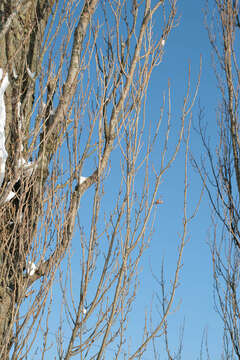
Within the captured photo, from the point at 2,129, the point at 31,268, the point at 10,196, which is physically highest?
the point at 2,129

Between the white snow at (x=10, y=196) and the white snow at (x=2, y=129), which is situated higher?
the white snow at (x=2, y=129)

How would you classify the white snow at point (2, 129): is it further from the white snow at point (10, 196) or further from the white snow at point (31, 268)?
the white snow at point (31, 268)

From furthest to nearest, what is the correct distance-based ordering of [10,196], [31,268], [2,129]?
[2,129]
[10,196]
[31,268]

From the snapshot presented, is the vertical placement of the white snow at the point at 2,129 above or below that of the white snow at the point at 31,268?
above

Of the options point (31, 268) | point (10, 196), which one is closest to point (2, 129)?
point (10, 196)

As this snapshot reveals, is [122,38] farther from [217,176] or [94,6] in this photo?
[217,176]

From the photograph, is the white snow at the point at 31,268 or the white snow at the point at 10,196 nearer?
the white snow at the point at 31,268

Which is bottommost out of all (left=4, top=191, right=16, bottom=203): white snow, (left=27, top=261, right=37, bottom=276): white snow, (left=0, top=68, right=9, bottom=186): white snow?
(left=27, top=261, right=37, bottom=276): white snow

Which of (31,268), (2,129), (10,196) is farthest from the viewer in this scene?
(2,129)

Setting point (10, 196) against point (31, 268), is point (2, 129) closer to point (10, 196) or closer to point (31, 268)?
point (10, 196)

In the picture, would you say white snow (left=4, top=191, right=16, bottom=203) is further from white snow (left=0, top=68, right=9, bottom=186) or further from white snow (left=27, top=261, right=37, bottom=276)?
white snow (left=27, top=261, right=37, bottom=276)

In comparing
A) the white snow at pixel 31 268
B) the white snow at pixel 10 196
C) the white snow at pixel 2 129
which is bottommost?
the white snow at pixel 31 268

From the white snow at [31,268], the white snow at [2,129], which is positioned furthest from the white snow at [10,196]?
the white snow at [31,268]

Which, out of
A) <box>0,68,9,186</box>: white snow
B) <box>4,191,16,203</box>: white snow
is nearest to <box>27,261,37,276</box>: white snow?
<box>4,191,16,203</box>: white snow
